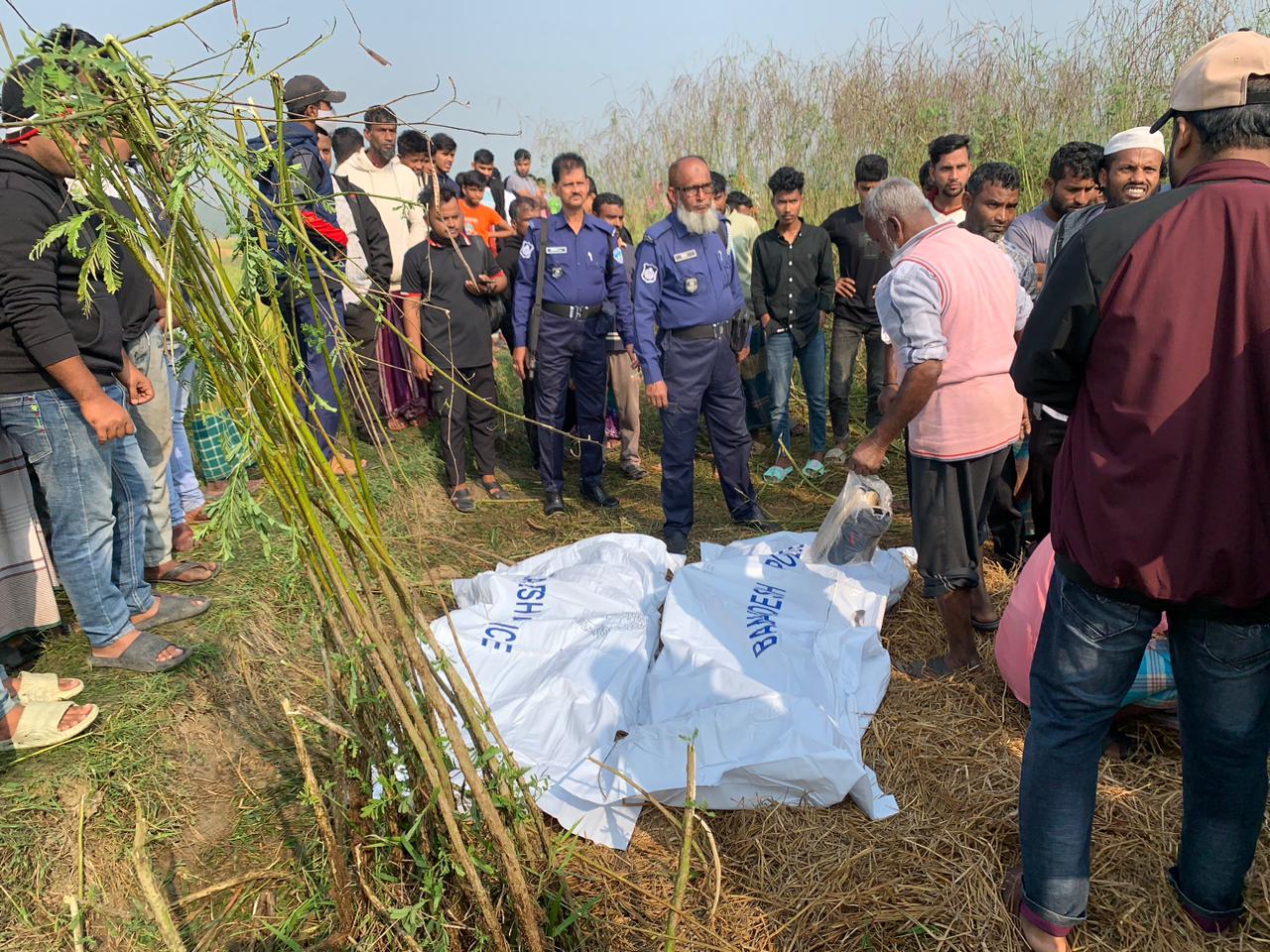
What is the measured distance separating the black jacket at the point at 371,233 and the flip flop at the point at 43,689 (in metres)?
2.83

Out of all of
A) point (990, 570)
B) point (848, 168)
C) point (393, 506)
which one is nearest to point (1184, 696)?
point (990, 570)

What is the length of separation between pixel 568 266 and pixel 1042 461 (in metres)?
2.80

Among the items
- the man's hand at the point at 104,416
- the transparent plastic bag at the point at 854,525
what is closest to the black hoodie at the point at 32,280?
the man's hand at the point at 104,416

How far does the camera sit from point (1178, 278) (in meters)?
1.45

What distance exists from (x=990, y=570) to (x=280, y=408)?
3117mm

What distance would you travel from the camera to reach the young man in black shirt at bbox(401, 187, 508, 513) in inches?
190

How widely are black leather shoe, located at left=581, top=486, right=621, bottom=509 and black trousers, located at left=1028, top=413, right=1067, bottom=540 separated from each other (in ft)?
8.24

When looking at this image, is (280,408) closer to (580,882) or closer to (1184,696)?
(580,882)

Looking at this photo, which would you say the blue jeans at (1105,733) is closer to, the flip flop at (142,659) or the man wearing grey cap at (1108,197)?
the man wearing grey cap at (1108,197)

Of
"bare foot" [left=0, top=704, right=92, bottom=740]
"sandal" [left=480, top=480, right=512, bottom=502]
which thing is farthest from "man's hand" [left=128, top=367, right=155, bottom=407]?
"sandal" [left=480, top=480, right=512, bottom=502]

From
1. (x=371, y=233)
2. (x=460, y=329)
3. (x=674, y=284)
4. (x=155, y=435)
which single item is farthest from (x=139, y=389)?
(x=674, y=284)

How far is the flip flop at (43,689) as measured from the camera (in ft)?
9.09

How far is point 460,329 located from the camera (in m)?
4.99

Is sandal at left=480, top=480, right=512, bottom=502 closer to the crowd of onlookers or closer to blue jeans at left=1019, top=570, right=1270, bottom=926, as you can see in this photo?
the crowd of onlookers
